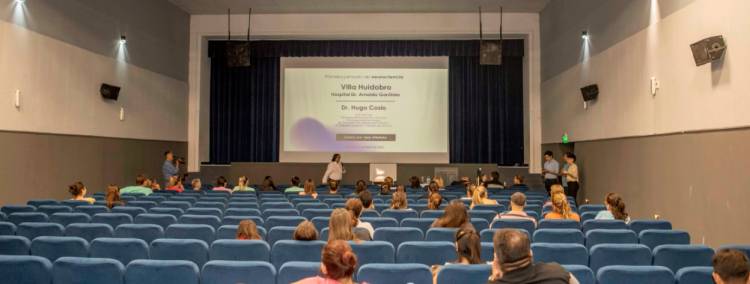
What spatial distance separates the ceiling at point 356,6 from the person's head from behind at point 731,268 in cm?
1514

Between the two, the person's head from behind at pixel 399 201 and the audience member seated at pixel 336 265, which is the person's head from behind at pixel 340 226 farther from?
the person's head from behind at pixel 399 201

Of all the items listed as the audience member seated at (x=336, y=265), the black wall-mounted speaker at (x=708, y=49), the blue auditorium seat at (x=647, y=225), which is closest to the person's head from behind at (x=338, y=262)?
the audience member seated at (x=336, y=265)

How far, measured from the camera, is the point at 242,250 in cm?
452

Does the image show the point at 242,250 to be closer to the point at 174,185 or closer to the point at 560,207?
the point at 560,207

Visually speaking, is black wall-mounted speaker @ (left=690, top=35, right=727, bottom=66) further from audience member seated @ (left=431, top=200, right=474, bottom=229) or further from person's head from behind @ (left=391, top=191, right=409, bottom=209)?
audience member seated @ (left=431, top=200, right=474, bottom=229)

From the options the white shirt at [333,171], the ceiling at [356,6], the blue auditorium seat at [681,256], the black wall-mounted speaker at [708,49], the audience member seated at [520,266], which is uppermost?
the ceiling at [356,6]

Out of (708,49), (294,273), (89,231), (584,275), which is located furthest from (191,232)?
(708,49)

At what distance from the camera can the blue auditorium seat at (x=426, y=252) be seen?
179 inches

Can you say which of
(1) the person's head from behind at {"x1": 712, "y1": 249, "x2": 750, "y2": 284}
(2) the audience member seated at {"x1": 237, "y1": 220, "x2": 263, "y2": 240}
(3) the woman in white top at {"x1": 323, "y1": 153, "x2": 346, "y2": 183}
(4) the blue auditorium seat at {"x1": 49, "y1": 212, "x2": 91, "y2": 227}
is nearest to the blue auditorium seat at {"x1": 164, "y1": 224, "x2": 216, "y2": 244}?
(2) the audience member seated at {"x1": 237, "y1": 220, "x2": 263, "y2": 240}

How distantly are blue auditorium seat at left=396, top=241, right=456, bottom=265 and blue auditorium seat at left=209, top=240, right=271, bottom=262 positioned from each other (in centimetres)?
106

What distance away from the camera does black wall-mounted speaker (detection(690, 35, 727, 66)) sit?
795 cm

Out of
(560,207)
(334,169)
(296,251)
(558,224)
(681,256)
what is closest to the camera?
(681,256)

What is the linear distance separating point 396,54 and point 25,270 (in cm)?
1684

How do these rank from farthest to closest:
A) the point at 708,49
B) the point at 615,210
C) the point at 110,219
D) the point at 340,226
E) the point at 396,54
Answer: the point at 396,54, the point at 708,49, the point at 615,210, the point at 110,219, the point at 340,226
